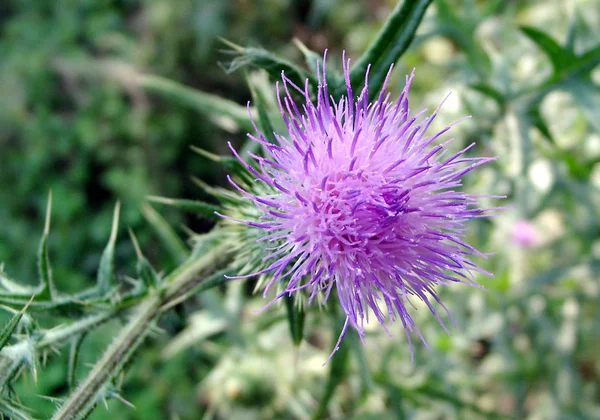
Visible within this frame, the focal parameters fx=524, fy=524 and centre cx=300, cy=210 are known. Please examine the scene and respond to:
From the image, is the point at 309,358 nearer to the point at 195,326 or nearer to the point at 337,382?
the point at 195,326

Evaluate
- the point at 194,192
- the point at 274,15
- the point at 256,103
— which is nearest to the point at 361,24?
the point at 274,15

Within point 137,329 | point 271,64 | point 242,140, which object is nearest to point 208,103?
point 271,64

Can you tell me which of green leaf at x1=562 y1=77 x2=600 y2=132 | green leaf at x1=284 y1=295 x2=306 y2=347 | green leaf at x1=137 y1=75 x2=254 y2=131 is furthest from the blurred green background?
green leaf at x1=137 y1=75 x2=254 y2=131

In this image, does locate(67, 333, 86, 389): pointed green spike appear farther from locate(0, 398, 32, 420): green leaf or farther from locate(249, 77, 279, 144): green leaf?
locate(249, 77, 279, 144): green leaf

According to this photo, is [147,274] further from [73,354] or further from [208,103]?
[208,103]

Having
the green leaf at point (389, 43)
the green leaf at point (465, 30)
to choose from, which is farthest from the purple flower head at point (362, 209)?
the green leaf at point (465, 30)

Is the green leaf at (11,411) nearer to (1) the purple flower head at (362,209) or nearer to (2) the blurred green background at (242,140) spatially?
(2) the blurred green background at (242,140)
